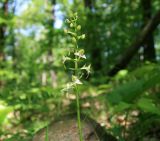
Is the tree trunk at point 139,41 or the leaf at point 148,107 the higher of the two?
the tree trunk at point 139,41

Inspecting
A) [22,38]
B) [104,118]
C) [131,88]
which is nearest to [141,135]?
[131,88]

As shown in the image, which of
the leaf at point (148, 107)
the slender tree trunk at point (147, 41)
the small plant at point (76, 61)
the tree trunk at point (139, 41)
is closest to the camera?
the small plant at point (76, 61)

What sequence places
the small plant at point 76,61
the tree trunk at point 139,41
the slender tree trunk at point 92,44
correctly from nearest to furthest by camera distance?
1. the small plant at point 76,61
2. the tree trunk at point 139,41
3. the slender tree trunk at point 92,44

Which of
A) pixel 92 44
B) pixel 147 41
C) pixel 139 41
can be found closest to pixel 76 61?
pixel 139 41

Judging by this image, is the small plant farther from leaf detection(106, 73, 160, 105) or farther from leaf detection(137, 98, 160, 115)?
leaf detection(106, 73, 160, 105)

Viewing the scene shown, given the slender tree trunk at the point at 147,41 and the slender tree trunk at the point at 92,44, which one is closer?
the slender tree trunk at the point at 92,44

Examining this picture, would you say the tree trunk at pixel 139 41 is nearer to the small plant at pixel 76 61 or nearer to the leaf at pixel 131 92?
the leaf at pixel 131 92

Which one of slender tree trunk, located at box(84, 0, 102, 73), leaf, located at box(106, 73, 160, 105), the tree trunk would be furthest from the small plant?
slender tree trunk, located at box(84, 0, 102, 73)

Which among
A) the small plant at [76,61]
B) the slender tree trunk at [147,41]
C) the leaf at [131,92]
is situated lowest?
the leaf at [131,92]

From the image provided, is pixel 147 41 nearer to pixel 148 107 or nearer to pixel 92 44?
pixel 92 44

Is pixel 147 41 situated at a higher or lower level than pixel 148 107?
higher

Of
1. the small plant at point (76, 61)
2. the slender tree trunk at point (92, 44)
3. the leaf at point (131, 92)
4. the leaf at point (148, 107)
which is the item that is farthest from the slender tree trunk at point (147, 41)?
the small plant at point (76, 61)
